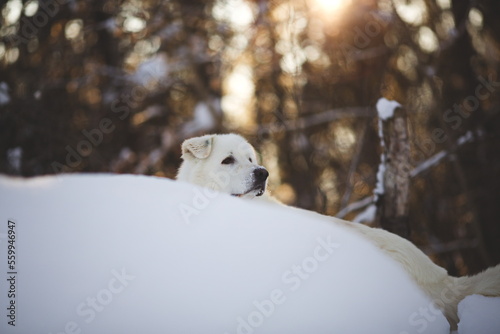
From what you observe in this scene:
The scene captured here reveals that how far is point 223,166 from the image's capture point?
4.54 metres

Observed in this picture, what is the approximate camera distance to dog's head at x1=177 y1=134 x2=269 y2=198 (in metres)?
4.36

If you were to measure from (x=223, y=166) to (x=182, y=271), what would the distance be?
7.84ft

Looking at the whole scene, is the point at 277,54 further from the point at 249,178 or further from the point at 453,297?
the point at 453,297

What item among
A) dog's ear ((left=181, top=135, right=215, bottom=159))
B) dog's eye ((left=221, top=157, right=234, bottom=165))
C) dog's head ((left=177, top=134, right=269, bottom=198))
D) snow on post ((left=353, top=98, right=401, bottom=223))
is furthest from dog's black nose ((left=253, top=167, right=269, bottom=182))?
Result: snow on post ((left=353, top=98, right=401, bottom=223))

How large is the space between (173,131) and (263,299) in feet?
27.7

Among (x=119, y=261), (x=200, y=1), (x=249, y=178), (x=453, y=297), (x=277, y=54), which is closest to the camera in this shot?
(x=119, y=261)

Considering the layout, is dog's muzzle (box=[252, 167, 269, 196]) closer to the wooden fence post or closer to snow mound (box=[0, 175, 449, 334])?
the wooden fence post

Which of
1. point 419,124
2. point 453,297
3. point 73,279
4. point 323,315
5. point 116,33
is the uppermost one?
point 116,33

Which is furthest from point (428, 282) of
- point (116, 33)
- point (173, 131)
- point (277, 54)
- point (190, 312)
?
point (173, 131)

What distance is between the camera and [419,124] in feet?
35.9

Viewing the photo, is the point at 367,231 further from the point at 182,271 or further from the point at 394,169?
the point at 182,271

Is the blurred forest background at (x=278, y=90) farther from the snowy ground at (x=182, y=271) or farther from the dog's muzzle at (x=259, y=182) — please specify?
the snowy ground at (x=182, y=271)

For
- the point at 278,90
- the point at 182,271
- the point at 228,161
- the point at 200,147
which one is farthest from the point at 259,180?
the point at 278,90

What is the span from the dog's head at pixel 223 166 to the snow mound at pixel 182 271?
158 cm
